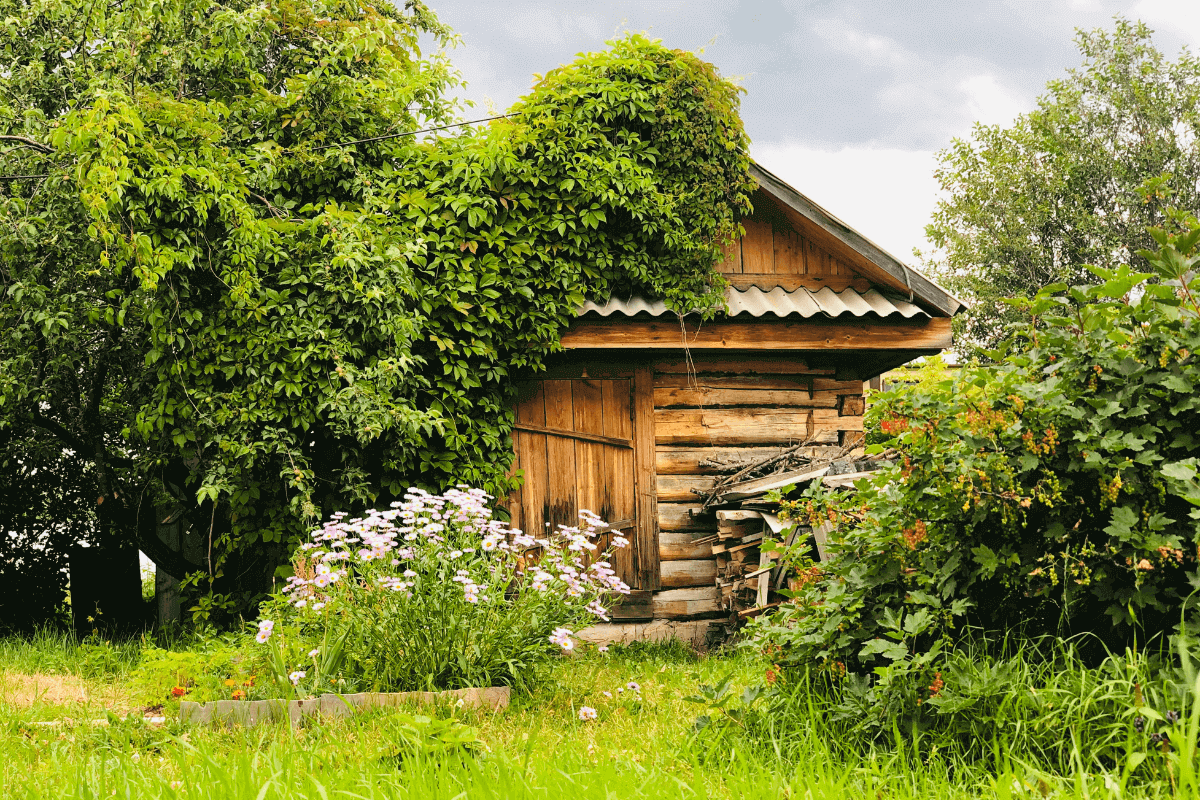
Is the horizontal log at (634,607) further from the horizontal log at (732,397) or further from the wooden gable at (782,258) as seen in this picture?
the wooden gable at (782,258)

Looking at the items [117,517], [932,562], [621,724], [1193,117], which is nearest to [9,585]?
[117,517]

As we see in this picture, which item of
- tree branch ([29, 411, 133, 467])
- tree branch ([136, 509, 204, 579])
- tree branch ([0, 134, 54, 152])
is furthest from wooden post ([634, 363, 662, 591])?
tree branch ([29, 411, 133, 467])

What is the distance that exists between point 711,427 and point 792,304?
1.33m

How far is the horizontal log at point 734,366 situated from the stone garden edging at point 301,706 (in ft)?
13.6

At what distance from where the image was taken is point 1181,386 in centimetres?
244

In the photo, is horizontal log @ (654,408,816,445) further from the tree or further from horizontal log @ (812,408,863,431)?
the tree

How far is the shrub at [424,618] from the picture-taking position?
401cm

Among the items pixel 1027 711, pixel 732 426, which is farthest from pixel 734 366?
pixel 1027 711

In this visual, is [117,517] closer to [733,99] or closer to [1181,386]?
[733,99]

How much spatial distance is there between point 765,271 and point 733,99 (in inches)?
64.0

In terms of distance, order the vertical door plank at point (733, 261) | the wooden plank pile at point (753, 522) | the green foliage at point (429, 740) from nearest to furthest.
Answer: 1. the green foliage at point (429, 740)
2. the wooden plank pile at point (753, 522)
3. the vertical door plank at point (733, 261)

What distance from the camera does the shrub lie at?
4012 millimetres

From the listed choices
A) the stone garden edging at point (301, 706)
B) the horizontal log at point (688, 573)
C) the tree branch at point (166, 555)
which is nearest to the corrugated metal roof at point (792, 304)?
the horizontal log at point (688, 573)

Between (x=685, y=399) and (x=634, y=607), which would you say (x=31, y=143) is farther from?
(x=634, y=607)
